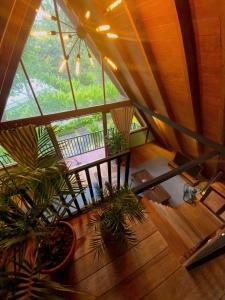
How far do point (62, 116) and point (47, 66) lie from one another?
1095mm

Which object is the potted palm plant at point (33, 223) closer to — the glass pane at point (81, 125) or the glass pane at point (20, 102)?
the glass pane at point (20, 102)

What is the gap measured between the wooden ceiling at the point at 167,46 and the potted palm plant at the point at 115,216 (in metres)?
1.72

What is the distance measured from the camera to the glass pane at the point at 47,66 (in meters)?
2.56

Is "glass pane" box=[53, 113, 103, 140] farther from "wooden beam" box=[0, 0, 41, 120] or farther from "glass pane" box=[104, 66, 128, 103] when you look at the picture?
"wooden beam" box=[0, 0, 41, 120]

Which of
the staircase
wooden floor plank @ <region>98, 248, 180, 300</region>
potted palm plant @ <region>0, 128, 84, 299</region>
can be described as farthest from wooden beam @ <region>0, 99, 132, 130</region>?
wooden floor plank @ <region>98, 248, 180, 300</region>

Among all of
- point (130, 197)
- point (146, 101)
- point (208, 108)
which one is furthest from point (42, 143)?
point (146, 101)

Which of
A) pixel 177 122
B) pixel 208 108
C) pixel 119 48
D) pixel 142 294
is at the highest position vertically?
pixel 119 48

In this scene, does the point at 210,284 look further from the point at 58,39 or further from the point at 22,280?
the point at 58,39

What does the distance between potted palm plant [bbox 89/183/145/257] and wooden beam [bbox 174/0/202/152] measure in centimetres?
174

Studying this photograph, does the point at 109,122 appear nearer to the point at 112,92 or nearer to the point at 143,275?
the point at 112,92

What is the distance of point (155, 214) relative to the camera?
6.67ft

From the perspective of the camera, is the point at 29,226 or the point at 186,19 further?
the point at 186,19

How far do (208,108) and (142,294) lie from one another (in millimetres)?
2560

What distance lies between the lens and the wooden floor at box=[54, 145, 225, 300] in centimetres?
140
